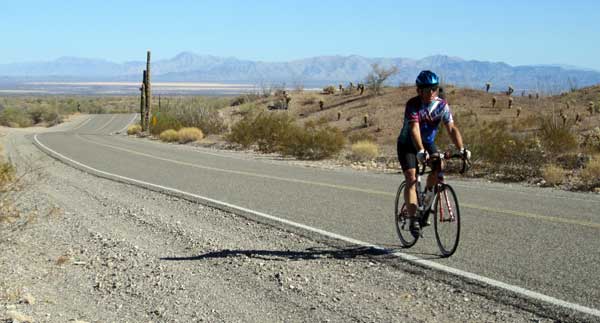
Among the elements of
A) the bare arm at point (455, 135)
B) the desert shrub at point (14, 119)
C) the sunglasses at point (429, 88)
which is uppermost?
the sunglasses at point (429, 88)

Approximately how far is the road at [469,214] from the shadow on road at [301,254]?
488mm

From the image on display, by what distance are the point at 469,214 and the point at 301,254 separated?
352 centimetres

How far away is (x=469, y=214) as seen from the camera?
423 inches

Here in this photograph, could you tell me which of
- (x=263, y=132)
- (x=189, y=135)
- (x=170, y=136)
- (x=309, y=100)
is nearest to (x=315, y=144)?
(x=263, y=132)

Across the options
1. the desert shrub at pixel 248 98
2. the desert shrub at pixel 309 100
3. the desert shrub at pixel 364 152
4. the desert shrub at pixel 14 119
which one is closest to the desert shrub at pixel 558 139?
the desert shrub at pixel 364 152

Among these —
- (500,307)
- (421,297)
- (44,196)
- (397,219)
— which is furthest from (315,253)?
(44,196)

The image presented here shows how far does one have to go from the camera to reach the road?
23.7ft

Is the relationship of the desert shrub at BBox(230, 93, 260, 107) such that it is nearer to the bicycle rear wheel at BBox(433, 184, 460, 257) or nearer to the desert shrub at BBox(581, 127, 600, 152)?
the desert shrub at BBox(581, 127, 600, 152)

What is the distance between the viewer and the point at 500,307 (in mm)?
6086

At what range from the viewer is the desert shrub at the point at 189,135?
38.9 m

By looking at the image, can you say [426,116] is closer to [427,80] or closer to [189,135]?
[427,80]

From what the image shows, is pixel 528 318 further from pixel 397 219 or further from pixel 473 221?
pixel 473 221

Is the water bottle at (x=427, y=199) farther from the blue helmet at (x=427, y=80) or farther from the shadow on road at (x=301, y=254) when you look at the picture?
the blue helmet at (x=427, y=80)

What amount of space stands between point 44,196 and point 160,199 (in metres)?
2.55
